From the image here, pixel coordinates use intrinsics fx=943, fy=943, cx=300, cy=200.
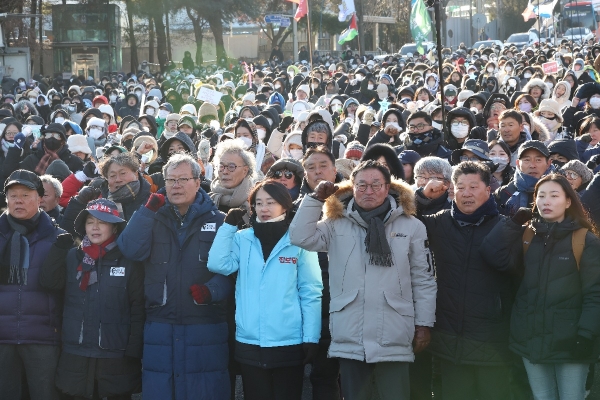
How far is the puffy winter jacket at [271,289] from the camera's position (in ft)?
18.0

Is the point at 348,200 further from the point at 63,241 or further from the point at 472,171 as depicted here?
the point at 63,241

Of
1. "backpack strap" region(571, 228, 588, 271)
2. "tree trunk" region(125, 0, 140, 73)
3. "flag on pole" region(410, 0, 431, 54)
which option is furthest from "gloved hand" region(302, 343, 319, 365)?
"tree trunk" region(125, 0, 140, 73)

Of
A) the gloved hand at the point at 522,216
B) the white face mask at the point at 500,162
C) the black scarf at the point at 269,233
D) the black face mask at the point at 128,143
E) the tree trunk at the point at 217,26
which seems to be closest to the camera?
the gloved hand at the point at 522,216

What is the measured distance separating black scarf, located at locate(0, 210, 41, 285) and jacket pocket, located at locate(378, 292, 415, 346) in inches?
89.4

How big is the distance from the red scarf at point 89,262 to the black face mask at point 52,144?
4423 millimetres

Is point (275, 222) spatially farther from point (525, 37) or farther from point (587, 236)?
point (525, 37)

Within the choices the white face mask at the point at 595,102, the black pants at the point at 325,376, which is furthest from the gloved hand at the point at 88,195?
the white face mask at the point at 595,102

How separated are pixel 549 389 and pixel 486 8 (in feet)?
263

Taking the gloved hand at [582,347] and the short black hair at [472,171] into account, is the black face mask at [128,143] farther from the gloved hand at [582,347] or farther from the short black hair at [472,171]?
the gloved hand at [582,347]

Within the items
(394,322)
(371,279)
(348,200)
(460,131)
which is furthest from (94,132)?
(394,322)

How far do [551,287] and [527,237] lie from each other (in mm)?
326

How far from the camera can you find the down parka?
5.20m

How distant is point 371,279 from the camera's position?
5.23m

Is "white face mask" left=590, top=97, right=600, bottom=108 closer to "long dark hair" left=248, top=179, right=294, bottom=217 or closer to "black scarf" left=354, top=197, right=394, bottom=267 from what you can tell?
"long dark hair" left=248, top=179, right=294, bottom=217
